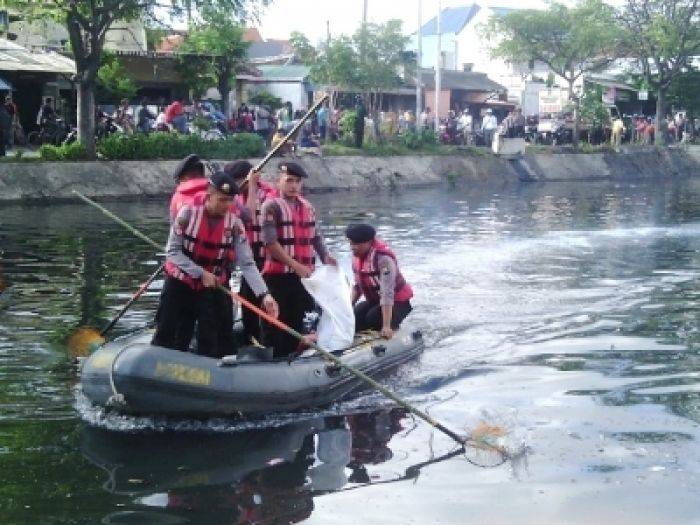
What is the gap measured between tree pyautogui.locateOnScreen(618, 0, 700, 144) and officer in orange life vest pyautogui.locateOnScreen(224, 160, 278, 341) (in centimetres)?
3793

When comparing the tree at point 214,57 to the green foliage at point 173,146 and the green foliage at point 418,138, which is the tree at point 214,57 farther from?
the green foliage at point 173,146

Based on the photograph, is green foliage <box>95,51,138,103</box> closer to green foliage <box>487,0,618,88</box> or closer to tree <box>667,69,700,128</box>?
green foliage <box>487,0,618,88</box>

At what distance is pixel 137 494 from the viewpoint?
750cm

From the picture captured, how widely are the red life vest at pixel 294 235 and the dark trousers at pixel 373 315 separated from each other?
3.88 ft

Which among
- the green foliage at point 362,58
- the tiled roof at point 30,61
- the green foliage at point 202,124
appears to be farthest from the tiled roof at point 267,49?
the green foliage at point 202,124

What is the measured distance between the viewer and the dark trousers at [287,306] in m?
10.1

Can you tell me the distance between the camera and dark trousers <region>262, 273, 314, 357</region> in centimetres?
1011

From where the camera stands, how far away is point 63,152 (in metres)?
27.9

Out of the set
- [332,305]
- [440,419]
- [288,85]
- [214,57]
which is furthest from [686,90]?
[440,419]

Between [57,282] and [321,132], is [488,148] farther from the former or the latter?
[57,282]

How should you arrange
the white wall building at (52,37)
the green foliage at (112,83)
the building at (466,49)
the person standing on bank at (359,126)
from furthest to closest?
the building at (466,49) → the person standing on bank at (359,126) → the white wall building at (52,37) → the green foliage at (112,83)

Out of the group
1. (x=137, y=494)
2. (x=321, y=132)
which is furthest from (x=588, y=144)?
(x=137, y=494)

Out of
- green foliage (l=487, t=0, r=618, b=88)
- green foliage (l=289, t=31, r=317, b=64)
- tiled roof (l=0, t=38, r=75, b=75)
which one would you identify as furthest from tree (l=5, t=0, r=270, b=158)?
green foliage (l=487, t=0, r=618, b=88)

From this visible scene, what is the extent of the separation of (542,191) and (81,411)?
92.3 ft
